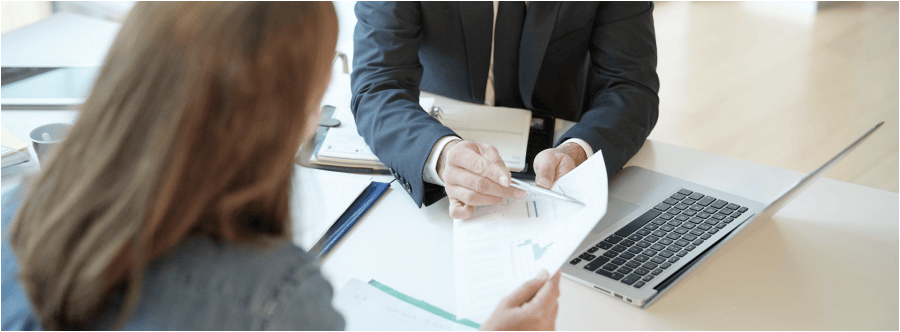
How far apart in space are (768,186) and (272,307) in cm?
96

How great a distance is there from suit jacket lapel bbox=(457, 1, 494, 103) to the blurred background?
2.44 ft

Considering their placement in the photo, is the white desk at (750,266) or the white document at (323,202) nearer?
the white desk at (750,266)

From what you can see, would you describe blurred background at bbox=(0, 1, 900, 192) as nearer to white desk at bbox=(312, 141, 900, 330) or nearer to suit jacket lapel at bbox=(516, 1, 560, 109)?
suit jacket lapel at bbox=(516, 1, 560, 109)

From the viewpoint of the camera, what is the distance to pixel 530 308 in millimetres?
740

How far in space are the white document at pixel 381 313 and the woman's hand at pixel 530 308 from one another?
6 cm

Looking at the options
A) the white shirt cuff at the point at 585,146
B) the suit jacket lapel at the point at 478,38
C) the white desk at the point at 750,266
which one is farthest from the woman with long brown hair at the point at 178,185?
the suit jacket lapel at the point at 478,38

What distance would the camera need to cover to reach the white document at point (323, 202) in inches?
38.9

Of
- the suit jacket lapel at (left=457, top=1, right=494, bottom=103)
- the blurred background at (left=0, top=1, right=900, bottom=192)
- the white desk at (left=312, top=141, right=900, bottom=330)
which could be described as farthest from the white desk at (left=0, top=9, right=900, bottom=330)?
the blurred background at (left=0, top=1, right=900, bottom=192)

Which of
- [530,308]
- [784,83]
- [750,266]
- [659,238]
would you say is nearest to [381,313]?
[530,308]

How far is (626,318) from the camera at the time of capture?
0.83 metres

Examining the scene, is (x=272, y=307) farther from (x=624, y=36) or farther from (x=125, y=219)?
(x=624, y=36)

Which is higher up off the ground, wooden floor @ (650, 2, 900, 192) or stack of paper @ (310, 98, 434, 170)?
stack of paper @ (310, 98, 434, 170)

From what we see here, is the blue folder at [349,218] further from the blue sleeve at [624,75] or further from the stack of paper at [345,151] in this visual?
the blue sleeve at [624,75]

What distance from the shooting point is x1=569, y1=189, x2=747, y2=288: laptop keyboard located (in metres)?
0.90
